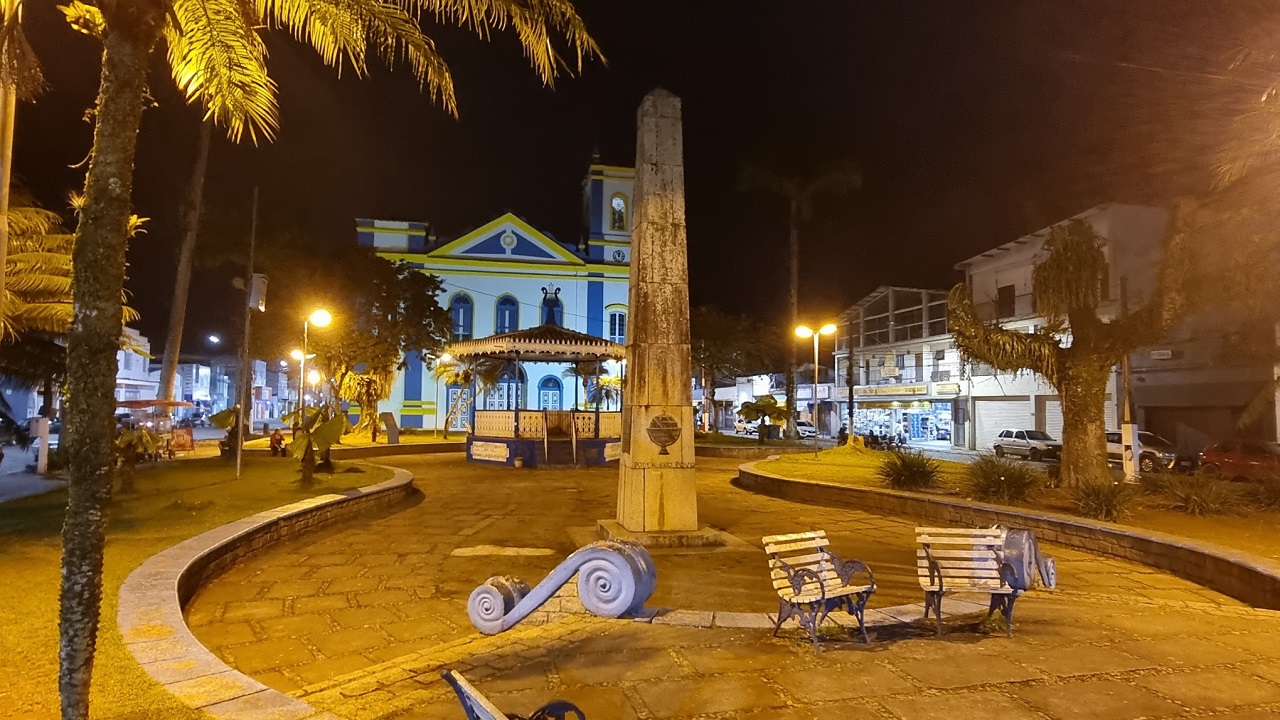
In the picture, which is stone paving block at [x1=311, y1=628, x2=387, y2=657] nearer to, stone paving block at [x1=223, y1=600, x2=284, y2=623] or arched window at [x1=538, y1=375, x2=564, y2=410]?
stone paving block at [x1=223, y1=600, x2=284, y2=623]

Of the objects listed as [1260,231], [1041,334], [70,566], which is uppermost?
[1260,231]

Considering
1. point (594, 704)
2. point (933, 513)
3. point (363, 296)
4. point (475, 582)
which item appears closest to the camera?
point (594, 704)

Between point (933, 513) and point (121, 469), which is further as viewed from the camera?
point (121, 469)

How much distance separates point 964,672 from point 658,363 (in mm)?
4950

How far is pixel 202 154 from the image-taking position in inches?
851

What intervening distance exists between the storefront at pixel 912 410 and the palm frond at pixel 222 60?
31.6m

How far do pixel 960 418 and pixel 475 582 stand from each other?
108ft

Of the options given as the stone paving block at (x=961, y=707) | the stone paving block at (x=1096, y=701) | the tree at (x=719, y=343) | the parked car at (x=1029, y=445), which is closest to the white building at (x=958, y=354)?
the parked car at (x=1029, y=445)

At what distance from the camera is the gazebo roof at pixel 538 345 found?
19.9 meters

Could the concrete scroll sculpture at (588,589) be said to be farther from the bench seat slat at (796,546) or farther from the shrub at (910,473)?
the shrub at (910,473)

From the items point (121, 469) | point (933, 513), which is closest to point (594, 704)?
point (933, 513)

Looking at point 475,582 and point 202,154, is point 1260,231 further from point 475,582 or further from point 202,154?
point 202,154

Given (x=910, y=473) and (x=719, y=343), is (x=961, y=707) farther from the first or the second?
(x=719, y=343)

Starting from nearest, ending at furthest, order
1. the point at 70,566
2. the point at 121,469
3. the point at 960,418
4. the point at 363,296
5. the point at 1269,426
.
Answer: the point at 70,566 < the point at 121,469 < the point at 1269,426 < the point at 363,296 < the point at 960,418
